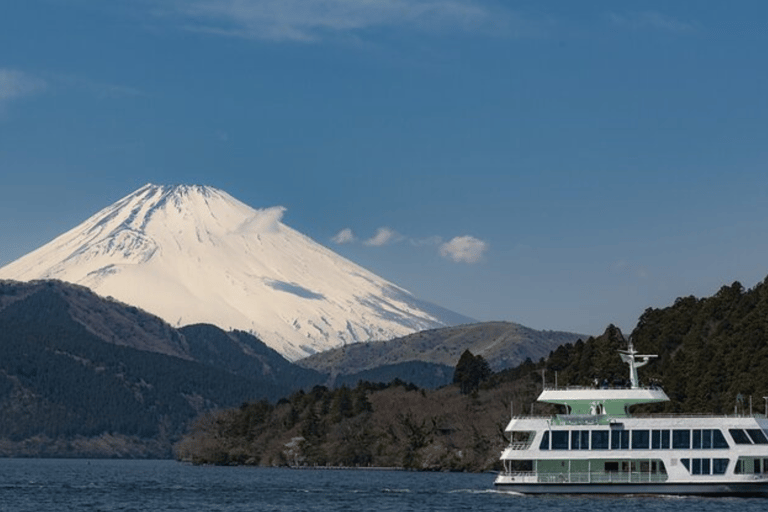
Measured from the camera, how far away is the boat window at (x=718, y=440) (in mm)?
98375

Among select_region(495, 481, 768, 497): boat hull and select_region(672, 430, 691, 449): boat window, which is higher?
select_region(672, 430, 691, 449): boat window

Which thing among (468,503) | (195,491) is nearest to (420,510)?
(468,503)

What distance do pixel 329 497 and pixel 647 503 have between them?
2743cm

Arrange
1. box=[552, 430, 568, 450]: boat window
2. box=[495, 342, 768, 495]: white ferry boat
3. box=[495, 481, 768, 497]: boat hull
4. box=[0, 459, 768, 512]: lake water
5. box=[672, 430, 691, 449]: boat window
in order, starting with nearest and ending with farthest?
box=[0, 459, 768, 512]: lake water < box=[495, 481, 768, 497]: boat hull < box=[495, 342, 768, 495]: white ferry boat < box=[672, 430, 691, 449]: boat window < box=[552, 430, 568, 450]: boat window

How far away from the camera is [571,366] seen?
198 metres

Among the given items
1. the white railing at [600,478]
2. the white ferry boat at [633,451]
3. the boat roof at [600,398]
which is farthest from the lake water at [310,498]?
the boat roof at [600,398]

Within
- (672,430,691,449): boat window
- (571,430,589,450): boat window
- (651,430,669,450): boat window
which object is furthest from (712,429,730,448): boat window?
(571,430,589,450): boat window

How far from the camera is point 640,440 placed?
3937 inches

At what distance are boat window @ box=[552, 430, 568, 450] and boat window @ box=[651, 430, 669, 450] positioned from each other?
5289mm

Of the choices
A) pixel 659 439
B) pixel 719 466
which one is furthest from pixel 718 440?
pixel 659 439

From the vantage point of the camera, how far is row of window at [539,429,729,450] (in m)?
98.8

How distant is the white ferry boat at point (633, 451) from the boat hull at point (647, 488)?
0.19 feet

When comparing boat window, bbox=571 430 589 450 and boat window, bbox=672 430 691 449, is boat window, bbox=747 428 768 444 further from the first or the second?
boat window, bbox=571 430 589 450

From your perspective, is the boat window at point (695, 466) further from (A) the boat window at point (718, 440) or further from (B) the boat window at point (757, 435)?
(B) the boat window at point (757, 435)
